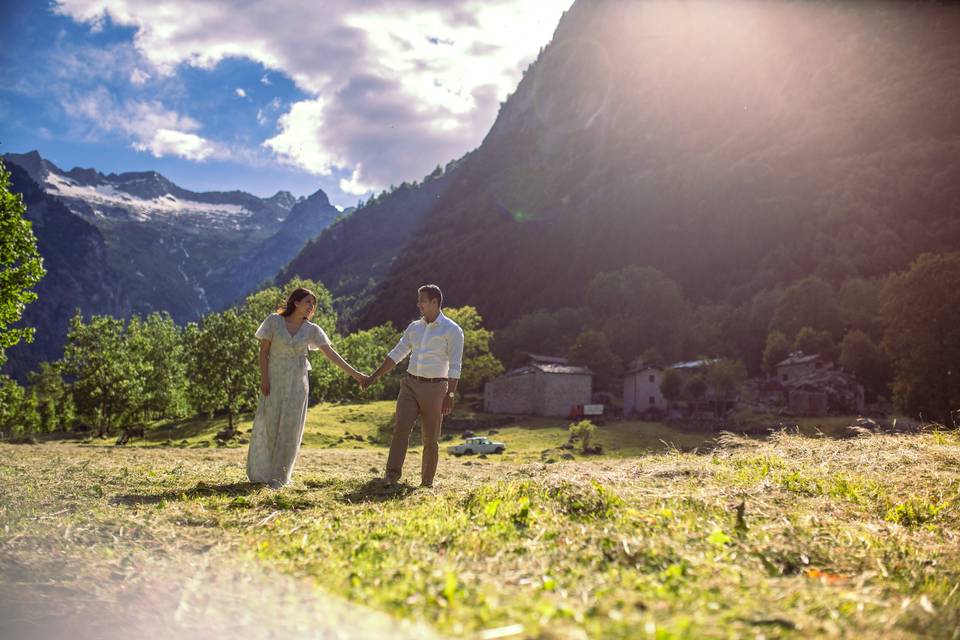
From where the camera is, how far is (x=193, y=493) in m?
7.03

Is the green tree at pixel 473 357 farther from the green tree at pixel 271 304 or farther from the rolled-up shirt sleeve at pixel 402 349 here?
the rolled-up shirt sleeve at pixel 402 349

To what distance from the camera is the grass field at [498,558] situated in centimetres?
289

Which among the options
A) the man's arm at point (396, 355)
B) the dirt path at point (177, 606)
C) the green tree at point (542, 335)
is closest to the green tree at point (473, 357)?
the green tree at point (542, 335)

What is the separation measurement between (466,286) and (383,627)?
171 m

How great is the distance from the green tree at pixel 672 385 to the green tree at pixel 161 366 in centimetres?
5060

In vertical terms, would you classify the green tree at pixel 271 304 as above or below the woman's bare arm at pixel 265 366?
above

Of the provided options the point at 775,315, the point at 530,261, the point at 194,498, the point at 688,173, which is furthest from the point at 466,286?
the point at 194,498

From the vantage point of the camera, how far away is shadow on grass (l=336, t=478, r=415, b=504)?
274 inches

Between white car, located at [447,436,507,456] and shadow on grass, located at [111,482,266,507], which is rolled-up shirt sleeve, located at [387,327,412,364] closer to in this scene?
shadow on grass, located at [111,482,266,507]

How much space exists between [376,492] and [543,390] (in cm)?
5914

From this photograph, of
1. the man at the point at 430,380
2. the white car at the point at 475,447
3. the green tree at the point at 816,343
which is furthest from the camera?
the green tree at the point at 816,343

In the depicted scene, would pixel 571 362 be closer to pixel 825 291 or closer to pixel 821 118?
pixel 825 291

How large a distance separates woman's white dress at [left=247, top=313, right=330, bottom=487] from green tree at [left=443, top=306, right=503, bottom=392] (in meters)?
53.2

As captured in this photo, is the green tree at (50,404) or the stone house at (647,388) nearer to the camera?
the green tree at (50,404)
